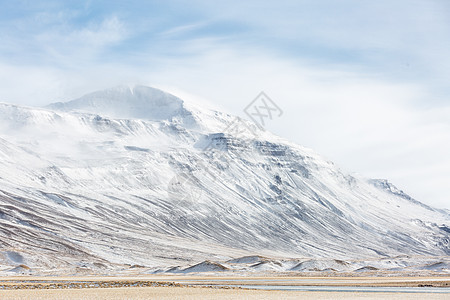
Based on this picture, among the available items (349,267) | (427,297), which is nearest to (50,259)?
(349,267)

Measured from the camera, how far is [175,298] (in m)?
55.9

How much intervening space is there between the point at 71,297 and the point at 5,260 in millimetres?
133790

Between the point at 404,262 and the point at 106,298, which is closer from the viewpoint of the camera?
the point at 106,298

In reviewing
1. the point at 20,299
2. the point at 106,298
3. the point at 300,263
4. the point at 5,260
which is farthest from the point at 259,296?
the point at 5,260

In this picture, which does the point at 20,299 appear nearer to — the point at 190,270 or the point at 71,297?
the point at 71,297

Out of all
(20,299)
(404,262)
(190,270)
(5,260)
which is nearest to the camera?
(20,299)

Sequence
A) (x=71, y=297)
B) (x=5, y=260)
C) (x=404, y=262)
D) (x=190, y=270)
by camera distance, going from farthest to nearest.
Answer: (x=404, y=262) → (x=5, y=260) → (x=190, y=270) → (x=71, y=297)

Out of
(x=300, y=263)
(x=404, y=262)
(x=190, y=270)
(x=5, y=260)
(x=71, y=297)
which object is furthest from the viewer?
(x=404, y=262)

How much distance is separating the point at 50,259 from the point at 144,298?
490 feet

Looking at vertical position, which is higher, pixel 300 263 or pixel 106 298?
pixel 106 298

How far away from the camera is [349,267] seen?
158500mm

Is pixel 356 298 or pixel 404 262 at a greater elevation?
pixel 356 298

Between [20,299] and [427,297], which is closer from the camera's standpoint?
[20,299]

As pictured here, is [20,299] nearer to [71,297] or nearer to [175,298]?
[71,297]
